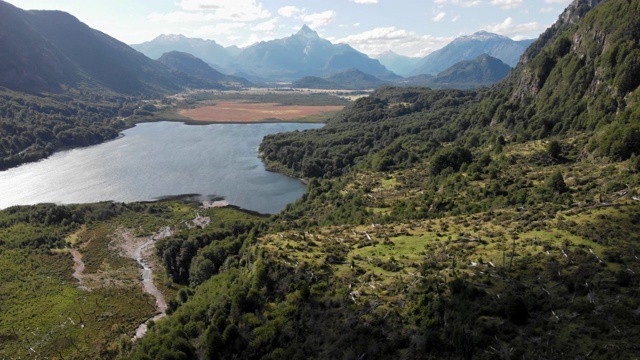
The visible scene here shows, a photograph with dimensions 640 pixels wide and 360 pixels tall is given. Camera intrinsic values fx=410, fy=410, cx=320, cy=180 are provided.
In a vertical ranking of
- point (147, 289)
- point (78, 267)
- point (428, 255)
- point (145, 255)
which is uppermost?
point (428, 255)

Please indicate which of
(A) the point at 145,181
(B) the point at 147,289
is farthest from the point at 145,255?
(A) the point at 145,181

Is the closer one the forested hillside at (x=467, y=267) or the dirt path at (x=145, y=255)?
the forested hillside at (x=467, y=267)

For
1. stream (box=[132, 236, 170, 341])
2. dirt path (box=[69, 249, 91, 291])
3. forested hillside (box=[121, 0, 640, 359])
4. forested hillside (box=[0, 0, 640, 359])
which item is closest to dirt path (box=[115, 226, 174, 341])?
stream (box=[132, 236, 170, 341])

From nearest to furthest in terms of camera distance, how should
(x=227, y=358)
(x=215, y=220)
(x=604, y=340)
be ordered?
(x=604, y=340)
(x=227, y=358)
(x=215, y=220)

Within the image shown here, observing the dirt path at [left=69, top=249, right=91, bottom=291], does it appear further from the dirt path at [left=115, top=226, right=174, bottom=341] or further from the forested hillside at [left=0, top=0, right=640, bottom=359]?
the dirt path at [left=115, top=226, right=174, bottom=341]

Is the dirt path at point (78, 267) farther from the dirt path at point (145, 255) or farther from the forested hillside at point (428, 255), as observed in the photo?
the dirt path at point (145, 255)

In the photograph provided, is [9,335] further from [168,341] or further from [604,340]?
[604,340]

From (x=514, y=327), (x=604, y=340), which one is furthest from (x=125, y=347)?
(x=604, y=340)

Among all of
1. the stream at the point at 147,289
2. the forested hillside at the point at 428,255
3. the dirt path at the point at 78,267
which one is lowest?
the stream at the point at 147,289

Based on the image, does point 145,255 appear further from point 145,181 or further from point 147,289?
point 145,181

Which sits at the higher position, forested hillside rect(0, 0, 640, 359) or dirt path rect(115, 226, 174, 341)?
forested hillside rect(0, 0, 640, 359)

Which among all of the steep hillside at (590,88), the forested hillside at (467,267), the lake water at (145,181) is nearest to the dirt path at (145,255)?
the forested hillside at (467,267)
